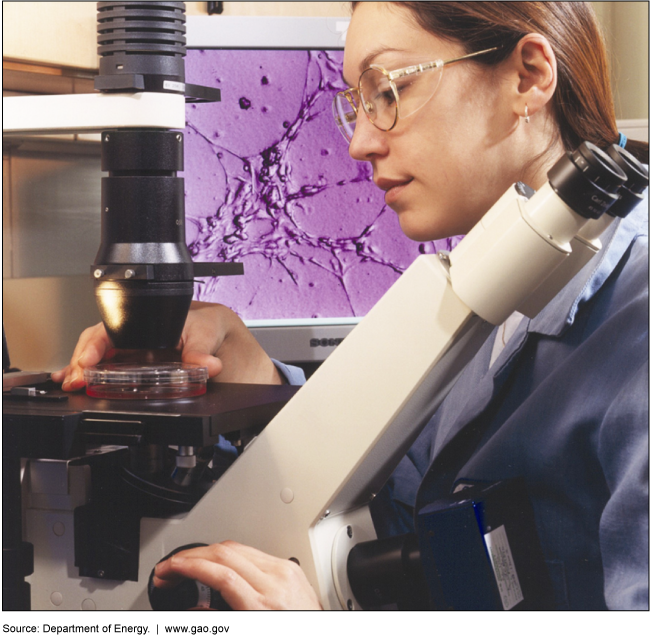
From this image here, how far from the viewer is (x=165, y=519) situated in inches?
29.7

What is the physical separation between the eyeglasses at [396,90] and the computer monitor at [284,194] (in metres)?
0.47

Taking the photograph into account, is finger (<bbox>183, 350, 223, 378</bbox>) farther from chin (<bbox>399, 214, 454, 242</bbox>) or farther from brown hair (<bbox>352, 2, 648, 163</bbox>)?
brown hair (<bbox>352, 2, 648, 163</bbox>)

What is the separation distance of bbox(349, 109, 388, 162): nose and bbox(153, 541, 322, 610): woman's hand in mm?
516

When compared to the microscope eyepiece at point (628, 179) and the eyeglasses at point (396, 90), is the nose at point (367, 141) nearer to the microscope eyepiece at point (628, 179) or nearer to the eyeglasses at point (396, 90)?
the eyeglasses at point (396, 90)

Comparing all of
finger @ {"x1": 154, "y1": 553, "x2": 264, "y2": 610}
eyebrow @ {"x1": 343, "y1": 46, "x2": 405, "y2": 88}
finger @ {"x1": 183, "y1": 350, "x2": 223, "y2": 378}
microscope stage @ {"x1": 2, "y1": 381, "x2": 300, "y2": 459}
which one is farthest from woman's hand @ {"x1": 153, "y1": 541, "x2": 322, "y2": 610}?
eyebrow @ {"x1": 343, "y1": 46, "x2": 405, "y2": 88}

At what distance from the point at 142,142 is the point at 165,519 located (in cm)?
Result: 41

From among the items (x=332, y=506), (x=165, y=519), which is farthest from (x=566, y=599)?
(x=165, y=519)

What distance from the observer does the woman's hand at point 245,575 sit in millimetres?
662

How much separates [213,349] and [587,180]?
0.67 meters

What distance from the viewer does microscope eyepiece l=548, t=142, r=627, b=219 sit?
1.89 feet

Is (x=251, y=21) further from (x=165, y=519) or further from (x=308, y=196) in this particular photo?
(x=165, y=519)

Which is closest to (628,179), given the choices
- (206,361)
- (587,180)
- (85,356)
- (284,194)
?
(587,180)

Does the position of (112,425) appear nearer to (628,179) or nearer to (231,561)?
(231,561)

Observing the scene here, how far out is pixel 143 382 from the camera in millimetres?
878
